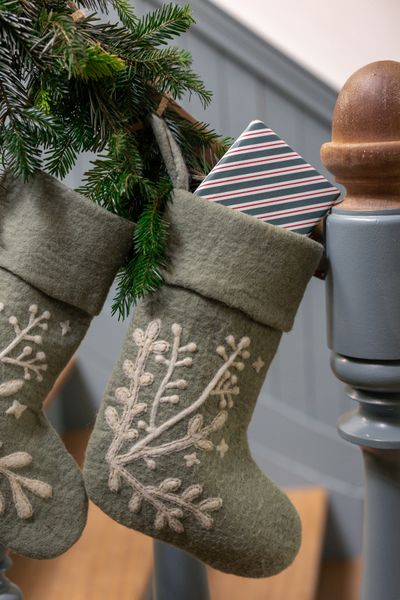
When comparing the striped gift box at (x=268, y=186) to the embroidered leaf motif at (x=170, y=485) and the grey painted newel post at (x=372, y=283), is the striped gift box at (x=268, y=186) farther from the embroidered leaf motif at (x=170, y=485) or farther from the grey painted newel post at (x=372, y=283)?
the embroidered leaf motif at (x=170, y=485)

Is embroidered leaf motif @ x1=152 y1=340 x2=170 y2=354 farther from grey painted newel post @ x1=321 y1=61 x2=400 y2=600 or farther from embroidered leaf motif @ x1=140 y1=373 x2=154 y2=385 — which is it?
grey painted newel post @ x1=321 y1=61 x2=400 y2=600

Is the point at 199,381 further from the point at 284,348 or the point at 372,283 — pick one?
the point at 284,348

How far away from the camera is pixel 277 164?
0.71 metres

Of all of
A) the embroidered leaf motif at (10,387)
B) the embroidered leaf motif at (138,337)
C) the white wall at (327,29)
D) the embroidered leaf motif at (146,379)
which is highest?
the white wall at (327,29)

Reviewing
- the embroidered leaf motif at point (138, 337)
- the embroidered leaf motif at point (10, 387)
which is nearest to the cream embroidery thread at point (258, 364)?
the embroidered leaf motif at point (138, 337)

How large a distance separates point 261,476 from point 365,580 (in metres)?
0.14

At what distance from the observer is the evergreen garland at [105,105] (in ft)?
2.25

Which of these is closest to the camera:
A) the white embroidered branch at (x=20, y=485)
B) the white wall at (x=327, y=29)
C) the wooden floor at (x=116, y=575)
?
the white embroidered branch at (x=20, y=485)

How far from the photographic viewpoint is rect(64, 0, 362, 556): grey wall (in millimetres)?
1564

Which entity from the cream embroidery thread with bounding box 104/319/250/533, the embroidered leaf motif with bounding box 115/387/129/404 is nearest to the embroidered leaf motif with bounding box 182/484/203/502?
the cream embroidery thread with bounding box 104/319/250/533

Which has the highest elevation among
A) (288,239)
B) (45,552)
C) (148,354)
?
(288,239)

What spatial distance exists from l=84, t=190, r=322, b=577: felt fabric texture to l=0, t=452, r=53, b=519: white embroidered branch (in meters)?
0.06

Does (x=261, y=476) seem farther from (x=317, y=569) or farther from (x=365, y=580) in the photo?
(x=317, y=569)

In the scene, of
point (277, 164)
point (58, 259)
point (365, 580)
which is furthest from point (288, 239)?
point (365, 580)
